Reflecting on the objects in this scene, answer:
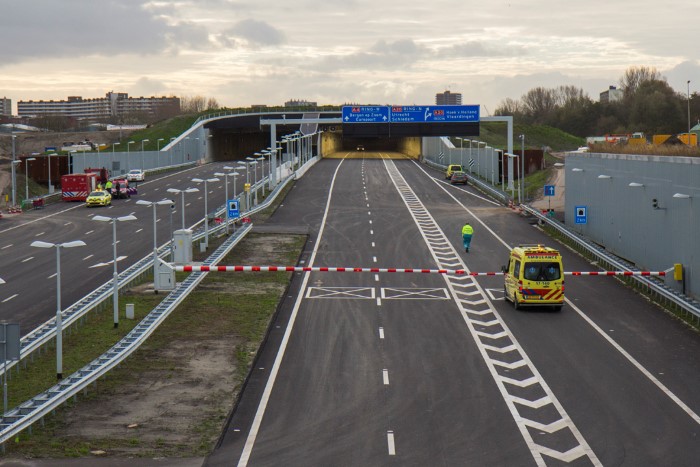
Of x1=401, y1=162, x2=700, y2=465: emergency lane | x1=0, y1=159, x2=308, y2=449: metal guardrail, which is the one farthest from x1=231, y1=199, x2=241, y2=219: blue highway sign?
Result: x1=401, y1=162, x2=700, y2=465: emergency lane

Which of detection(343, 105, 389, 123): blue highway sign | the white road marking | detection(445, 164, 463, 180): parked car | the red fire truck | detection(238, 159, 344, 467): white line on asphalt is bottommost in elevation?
detection(238, 159, 344, 467): white line on asphalt

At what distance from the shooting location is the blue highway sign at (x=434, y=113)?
303ft

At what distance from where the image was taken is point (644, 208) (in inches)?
1741

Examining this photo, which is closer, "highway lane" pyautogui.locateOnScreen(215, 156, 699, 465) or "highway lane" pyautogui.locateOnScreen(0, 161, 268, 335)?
"highway lane" pyautogui.locateOnScreen(215, 156, 699, 465)

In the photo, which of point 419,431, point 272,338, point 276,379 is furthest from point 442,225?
point 419,431

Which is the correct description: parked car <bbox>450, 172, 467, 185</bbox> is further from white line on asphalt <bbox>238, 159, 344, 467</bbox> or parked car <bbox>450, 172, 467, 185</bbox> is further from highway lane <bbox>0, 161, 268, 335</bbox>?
white line on asphalt <bbox>238, 159, 344, 467</bbox>

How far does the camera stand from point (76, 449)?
63.1 feet

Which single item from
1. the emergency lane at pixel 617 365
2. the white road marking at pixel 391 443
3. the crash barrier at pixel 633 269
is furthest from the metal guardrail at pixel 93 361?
the crash barrier at pixel 633 269

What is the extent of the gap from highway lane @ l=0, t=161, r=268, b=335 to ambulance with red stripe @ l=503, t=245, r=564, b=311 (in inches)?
701

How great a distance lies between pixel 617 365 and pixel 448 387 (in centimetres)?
589

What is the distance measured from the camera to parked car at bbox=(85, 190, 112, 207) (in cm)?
7931

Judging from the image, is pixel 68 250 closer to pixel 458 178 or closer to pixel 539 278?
pixel 539 278

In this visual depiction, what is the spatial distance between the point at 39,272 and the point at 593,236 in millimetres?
31463

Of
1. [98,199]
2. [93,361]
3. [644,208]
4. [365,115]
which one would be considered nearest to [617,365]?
[93,361]
